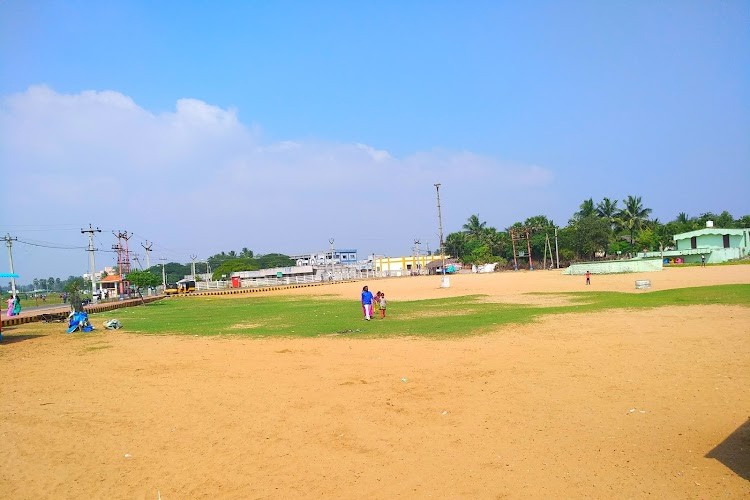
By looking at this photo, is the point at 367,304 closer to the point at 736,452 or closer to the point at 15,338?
the point at 15,338

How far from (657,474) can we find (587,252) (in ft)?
293

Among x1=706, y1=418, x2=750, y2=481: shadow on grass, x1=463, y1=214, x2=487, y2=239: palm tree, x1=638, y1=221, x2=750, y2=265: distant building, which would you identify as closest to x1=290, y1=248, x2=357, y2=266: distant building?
x1=463, y1=214, x2=487, y2=239: palm tree

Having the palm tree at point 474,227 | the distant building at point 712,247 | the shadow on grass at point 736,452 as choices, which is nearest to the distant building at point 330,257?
the palm tree at point 474,227

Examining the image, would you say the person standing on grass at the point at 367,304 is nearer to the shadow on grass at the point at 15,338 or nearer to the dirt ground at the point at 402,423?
the dirt ground at the point at 402,423

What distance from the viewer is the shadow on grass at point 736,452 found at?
5672 mm

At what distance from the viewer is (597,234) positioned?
8550cm

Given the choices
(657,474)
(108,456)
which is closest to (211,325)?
(108,456)

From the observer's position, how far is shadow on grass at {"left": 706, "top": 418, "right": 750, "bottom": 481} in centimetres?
567

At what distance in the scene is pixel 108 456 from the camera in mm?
7246

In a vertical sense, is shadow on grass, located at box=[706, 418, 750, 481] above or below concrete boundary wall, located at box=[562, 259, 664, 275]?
below

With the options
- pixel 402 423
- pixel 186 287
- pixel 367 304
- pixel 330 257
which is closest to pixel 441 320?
pixel 367 304

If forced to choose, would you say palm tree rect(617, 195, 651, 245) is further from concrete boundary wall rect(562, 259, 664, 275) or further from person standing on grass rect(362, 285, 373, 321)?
person standing on grass rect(362, 285, 373, 321)

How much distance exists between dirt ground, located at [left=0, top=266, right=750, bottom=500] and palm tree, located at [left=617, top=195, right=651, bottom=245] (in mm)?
80632

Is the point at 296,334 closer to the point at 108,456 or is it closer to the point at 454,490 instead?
the point at 108,456
